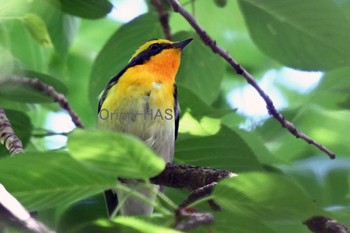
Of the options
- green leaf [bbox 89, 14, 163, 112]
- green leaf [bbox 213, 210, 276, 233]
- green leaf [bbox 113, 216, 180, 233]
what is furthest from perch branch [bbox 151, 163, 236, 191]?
green leaf [bbox 89, 14, 163, 112]

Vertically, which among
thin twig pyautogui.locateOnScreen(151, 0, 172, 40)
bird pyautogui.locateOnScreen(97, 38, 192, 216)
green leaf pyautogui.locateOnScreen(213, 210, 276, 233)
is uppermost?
green leaf pyautogui.locateOnScreen(213, 210, 276, 233)

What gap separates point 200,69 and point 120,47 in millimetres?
530

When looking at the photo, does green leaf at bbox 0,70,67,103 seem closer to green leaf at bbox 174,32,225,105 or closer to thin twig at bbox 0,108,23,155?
thin twig at bbox 0,108,23,155

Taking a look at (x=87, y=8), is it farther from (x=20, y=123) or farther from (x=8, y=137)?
(x=8, y=137)

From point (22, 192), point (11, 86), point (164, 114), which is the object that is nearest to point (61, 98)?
point (11, 86)

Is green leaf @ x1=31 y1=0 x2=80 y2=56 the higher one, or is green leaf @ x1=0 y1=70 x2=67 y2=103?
green leaf @ x1=31 y1=0 x2=80 y2=56

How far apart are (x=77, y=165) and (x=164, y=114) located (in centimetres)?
293

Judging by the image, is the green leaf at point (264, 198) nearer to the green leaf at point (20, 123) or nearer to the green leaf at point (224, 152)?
the green leaf at point (224, 152)

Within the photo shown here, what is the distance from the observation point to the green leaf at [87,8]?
452 cm

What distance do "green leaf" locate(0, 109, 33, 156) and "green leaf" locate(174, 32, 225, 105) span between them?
1092 millimetres

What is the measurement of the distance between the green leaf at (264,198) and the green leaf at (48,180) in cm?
32

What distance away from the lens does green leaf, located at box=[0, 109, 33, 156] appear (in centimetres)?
433

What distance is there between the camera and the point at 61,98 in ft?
14.8

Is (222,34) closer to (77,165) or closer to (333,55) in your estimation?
(333,55)
